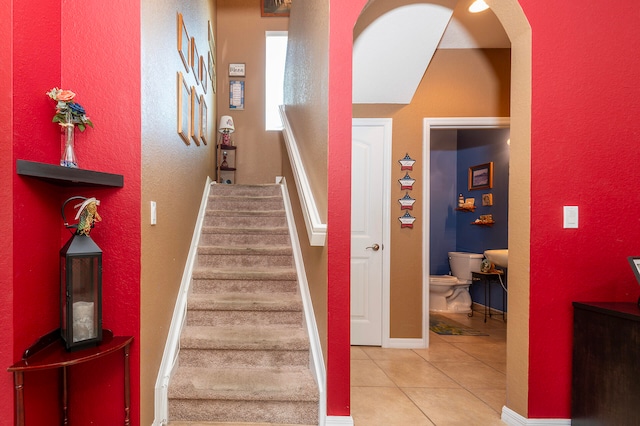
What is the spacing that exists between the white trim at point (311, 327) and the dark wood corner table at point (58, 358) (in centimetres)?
95

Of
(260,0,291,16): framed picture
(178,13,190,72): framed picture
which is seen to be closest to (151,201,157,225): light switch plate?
(178,13,190,72): framed picture

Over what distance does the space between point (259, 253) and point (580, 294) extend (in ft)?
7.28

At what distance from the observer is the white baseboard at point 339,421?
1790 millimetres

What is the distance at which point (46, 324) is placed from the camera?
1466 mm

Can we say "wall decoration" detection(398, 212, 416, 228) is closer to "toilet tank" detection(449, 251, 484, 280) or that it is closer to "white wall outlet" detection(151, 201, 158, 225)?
"toilet tank" detection(449, 251, 484, 280)

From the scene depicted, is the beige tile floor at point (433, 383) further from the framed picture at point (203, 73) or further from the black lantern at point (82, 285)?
the framed picture at point (203, 73)

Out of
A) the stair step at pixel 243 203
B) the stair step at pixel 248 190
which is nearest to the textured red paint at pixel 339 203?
the stair step at pixel 243 203

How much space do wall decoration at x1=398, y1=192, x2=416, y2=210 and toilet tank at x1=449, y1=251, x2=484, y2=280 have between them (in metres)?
1.79

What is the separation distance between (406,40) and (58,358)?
2.83 meters

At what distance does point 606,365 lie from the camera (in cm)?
160

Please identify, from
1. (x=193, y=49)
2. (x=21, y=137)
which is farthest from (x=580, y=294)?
(x=193, y=49)

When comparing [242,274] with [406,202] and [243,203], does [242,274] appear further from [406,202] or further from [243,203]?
[406,202]

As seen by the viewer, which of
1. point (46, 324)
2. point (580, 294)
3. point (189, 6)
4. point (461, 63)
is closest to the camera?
point (46, 324)

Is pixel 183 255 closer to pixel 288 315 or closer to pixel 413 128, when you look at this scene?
pixel 288 315
